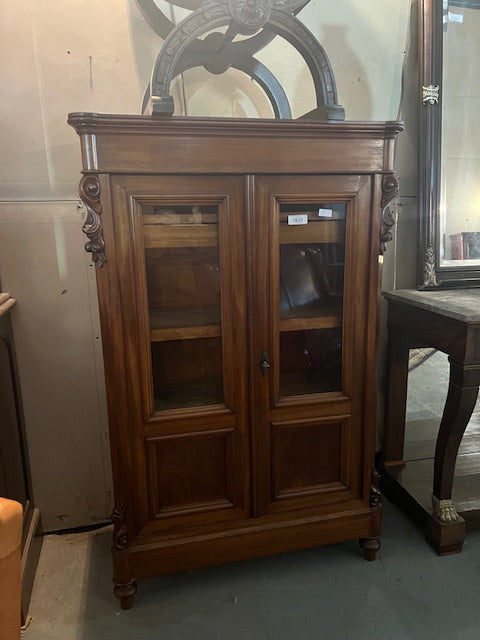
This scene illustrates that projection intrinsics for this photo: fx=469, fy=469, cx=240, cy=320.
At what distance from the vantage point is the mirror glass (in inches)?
77.2

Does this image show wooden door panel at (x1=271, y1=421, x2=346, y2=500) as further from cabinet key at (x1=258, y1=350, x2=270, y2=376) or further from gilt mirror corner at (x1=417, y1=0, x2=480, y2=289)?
gilt mirror corner at (x1=417, y1=0, x2=480, y2=289)

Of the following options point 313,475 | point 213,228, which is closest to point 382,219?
point 213,228

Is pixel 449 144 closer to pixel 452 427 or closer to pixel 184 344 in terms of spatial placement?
pixel 452 427

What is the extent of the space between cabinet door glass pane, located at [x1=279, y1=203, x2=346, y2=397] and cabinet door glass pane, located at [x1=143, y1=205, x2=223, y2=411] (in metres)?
0.24

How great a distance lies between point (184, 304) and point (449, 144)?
1372mm

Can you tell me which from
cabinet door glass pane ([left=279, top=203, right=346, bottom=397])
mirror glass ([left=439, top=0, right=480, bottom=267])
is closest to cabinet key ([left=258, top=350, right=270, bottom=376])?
cabinet door glass pane ([left=279, top=203, right=346, bottom=397])

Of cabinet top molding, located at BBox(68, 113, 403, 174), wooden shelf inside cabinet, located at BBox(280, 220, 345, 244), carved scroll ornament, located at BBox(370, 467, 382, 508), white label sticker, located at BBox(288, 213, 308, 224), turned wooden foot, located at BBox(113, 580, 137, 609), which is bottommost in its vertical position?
turned wooden foot, located at BBox(113, 580, 137, 609)

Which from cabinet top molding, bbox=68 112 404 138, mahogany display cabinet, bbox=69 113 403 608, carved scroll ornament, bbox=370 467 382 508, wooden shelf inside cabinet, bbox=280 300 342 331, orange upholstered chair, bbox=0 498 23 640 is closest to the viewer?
orange upholstered chair, bbox=0 498 23 640

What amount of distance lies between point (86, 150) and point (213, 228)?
43cm

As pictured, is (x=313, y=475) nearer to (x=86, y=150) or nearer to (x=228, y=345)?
(x=228, y=345)

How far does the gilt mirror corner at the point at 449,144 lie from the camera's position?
1941 mm

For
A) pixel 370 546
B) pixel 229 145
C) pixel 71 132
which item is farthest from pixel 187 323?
pixel 370 546

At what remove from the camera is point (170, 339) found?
1.57m

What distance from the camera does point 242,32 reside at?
1.44 meters
